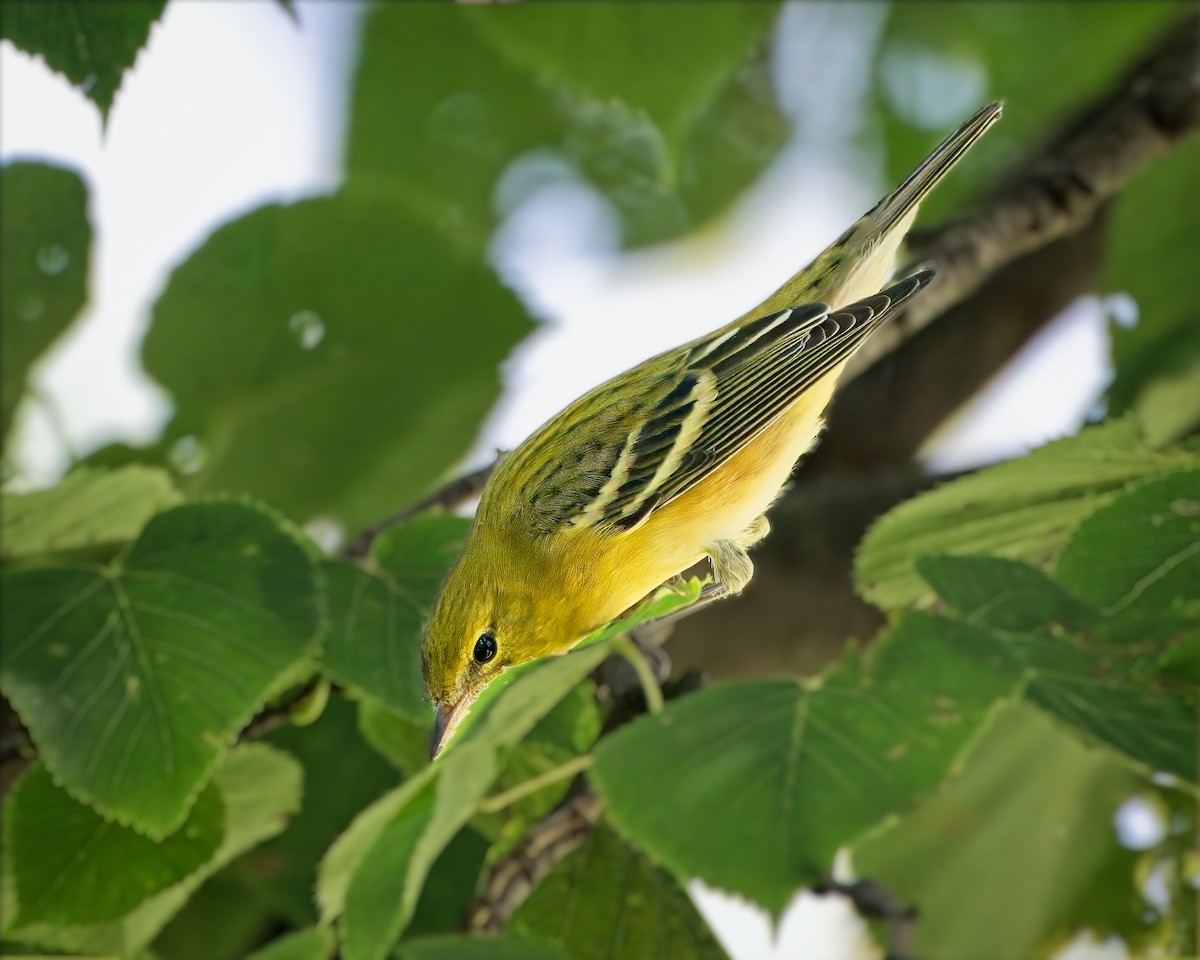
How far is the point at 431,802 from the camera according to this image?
0.62 meters

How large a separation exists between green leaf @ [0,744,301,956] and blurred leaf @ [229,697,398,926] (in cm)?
4

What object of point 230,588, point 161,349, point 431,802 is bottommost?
point 431,802

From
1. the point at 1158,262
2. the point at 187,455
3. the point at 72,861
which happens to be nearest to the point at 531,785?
the point at 72,861

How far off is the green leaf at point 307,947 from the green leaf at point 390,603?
0.44 feet

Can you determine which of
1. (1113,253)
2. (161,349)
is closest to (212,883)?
(161,349)

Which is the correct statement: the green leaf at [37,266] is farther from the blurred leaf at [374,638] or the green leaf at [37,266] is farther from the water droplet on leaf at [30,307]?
the blurred leaf at [374,638]

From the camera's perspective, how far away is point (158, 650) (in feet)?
2.15

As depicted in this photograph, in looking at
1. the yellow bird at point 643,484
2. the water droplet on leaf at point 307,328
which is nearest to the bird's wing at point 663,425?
the yellow bird at point 643,484

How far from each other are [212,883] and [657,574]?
42 centimetres

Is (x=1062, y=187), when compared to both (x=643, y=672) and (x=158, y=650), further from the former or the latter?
(x=158, y=650)

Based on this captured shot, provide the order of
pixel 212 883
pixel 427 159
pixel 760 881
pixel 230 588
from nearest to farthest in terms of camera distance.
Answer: pixel 760 881
pixel 230 588
pixel 212 883
pixel 427 159

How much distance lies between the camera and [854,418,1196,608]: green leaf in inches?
25.6

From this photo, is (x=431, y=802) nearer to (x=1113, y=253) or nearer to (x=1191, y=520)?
(x=1191, y=520)

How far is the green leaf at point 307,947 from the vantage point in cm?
67
